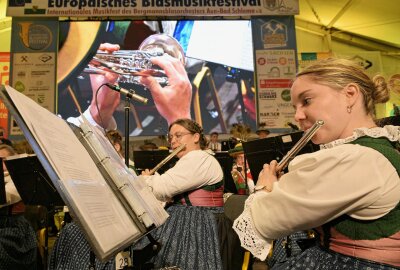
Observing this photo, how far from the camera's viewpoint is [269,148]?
85.2 inches

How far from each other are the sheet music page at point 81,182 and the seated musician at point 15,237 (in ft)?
4.67

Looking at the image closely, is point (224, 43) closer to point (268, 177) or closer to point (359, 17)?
point (359, 17)

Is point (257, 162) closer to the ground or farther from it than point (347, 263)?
farther from it

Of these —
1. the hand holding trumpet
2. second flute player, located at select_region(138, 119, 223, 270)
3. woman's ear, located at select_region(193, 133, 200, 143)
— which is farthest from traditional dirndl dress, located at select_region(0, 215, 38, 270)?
the hand holding trumpet

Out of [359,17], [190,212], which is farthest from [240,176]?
[359,17]

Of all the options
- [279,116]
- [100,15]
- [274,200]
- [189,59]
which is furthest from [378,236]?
[100,15]

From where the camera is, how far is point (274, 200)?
33.6 inches

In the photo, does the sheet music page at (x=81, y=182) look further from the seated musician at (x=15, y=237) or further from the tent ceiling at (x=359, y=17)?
the tent ceiling at (x=359, y=17)

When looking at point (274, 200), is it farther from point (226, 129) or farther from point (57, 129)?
point (226, 129)

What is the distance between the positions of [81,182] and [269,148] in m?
1.49

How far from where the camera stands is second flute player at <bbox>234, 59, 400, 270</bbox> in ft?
2.61

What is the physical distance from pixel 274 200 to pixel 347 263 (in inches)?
8.8

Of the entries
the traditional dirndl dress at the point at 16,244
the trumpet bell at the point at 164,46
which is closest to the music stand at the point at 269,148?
the traditional dirndl dress at the point at 16,244

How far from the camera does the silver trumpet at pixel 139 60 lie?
18.9 feet
